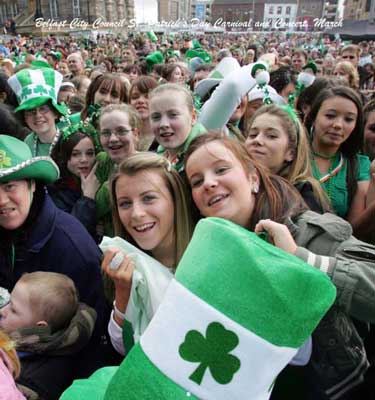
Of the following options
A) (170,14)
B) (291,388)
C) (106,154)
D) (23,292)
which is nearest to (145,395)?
(291,388)

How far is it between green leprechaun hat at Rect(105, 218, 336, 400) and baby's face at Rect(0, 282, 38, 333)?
3.16 feet

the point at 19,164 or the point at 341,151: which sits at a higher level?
the point at 19,164

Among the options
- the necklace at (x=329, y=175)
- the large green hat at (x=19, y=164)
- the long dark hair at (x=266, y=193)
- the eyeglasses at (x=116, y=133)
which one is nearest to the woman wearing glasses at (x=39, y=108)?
the eyeglasses at (x=116, y=133)

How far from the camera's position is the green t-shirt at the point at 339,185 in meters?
2.35

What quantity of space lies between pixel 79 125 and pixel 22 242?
138 centimetres

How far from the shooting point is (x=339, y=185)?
238 cm

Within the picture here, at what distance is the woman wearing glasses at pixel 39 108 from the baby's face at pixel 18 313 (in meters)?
1.60

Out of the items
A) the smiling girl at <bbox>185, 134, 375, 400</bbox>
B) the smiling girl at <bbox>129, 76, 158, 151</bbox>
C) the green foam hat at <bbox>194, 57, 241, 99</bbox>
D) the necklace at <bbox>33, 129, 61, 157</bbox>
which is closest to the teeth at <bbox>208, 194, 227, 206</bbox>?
the smiling girl at <bbox>185, 134, 375, 400</bbox>

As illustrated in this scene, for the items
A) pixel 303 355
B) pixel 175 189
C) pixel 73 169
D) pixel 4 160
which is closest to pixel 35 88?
pixel 73 169

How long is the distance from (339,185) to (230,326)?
1.81m

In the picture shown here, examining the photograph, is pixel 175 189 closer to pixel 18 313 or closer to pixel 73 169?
pixel 18 313

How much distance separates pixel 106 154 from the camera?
2785mm

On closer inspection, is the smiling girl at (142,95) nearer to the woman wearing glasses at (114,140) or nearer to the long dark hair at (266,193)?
the woman wearing glasses at (114,140)

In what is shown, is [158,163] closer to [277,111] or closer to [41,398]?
[277,111]
